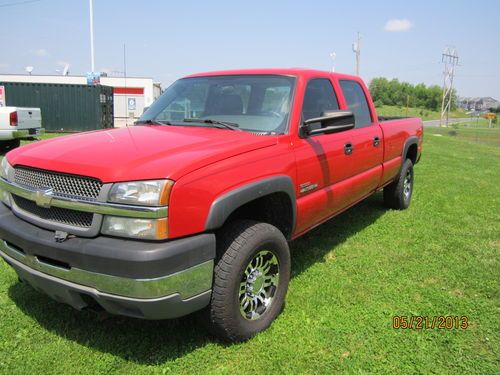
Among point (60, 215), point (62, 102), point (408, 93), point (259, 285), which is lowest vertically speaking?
point (259, 285)

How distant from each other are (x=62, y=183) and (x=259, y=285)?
1454 mm

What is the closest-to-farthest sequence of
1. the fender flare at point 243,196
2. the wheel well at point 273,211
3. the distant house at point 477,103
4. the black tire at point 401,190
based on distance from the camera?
1. the fender flare at point 243,196
2. the wheel well at point 273,211
3. the black tire at point 401,190
4. the distant house at point 477,103

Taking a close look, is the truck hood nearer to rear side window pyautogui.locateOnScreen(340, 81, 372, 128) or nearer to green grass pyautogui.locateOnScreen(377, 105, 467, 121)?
rear side window pyautogui.locateOnScreen(340, 81, 372, 128)

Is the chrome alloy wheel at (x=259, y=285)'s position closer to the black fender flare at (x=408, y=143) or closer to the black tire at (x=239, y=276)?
the black tire at (x=239, y=276)

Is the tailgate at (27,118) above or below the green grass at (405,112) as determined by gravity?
below

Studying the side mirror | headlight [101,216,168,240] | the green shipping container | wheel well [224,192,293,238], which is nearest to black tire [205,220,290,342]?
wheel well [224,192,293,238]

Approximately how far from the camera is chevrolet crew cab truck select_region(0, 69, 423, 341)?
227 cm

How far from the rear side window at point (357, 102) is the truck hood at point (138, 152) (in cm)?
181

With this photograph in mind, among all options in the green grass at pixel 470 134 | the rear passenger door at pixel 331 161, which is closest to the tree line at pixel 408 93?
the green grass at pixel 470 134

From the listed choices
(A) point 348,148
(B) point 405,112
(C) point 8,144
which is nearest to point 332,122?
(A) point 348,148

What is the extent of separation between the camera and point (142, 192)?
2.26m

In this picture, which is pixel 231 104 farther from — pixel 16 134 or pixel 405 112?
pixel 405 112

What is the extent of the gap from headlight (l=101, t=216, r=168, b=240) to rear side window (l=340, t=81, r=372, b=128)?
293 cm

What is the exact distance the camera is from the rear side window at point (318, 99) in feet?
12.1
